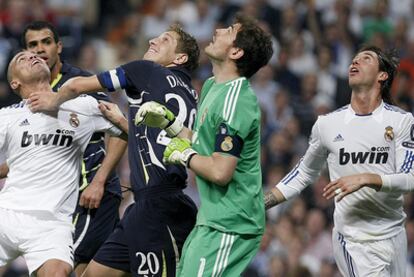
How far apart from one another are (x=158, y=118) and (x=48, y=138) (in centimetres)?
125

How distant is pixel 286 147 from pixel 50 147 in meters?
6.98

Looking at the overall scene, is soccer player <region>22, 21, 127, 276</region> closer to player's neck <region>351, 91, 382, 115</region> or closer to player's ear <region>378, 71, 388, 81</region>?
player's neck <region>351, 91, 382, 115</region>

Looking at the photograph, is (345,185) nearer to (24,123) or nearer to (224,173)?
(224,173)

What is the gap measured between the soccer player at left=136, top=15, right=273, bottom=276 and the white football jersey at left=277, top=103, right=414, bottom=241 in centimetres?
136

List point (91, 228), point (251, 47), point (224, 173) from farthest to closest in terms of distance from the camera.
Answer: point (91, 228), point (251, 47), point (224, 173)

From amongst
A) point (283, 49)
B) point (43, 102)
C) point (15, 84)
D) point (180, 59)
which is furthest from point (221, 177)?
point (283, 49)

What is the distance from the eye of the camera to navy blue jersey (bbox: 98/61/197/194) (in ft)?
26.5

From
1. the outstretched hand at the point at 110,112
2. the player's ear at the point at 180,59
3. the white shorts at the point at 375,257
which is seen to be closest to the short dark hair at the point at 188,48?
the player's ear at the point at 180,59

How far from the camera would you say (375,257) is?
883 cm

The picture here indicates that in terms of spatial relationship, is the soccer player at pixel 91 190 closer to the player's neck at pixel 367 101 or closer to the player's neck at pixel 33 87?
the player's neck at pixel 33 87

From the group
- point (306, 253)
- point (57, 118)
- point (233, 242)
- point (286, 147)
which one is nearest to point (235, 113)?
point (233, 242)

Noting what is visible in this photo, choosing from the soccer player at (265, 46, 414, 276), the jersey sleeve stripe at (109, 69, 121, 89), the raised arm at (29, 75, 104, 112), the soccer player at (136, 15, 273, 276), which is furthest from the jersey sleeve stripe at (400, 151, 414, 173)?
the raised arm at (29, 75, 104, 112)

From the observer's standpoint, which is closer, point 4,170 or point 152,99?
point 152,99

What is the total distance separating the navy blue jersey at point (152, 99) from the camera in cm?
808
